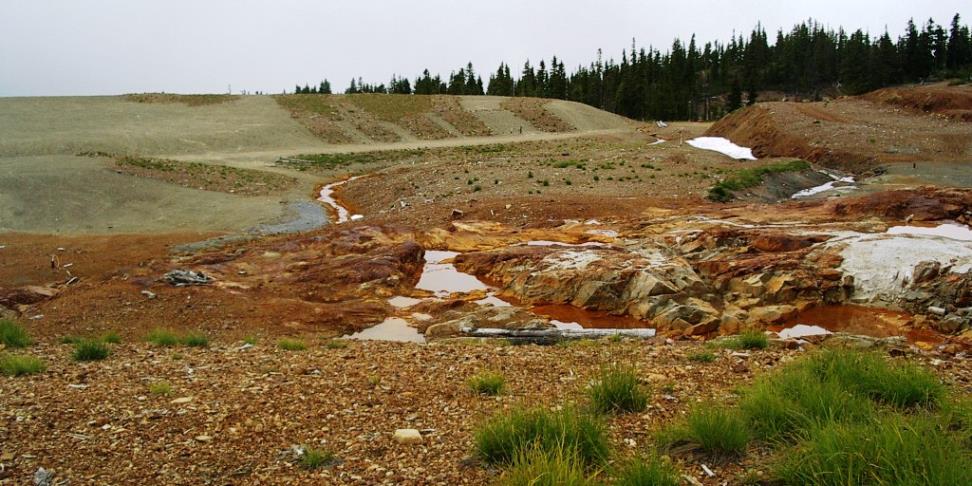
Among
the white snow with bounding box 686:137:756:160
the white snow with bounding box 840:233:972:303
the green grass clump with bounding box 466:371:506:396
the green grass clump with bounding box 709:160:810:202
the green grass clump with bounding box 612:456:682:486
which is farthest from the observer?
the white snow with bounding box 686:137:756:160

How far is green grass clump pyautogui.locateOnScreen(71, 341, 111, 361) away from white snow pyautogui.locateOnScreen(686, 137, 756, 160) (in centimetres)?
3498

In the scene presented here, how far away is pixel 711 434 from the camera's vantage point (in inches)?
173

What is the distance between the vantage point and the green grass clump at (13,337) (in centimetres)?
909

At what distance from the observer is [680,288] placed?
1264 cm

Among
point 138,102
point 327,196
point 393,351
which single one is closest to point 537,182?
point 327,196

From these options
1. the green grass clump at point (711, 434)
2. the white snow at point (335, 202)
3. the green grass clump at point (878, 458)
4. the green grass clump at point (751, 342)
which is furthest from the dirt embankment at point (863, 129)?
the green grass clump at point (878, 458)

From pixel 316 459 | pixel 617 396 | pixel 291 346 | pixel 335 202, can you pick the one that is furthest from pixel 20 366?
pixel 335 202

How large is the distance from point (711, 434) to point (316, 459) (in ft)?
10.3

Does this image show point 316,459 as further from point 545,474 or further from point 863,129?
point 863,129

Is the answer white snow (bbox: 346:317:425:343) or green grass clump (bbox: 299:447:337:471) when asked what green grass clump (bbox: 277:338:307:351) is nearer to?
white snow (bbox: 346:317:425:343)

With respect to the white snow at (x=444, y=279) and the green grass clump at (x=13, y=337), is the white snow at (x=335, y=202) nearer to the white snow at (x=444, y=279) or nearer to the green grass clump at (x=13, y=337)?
the white snow at (x=444, y=279)

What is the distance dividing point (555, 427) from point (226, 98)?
7448cm

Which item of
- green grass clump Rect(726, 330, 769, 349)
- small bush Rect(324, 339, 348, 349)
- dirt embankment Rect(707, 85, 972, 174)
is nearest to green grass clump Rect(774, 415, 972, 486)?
green grass clump Rect(726, 330, 769, 349)

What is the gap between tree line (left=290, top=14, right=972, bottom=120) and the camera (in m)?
80.8
